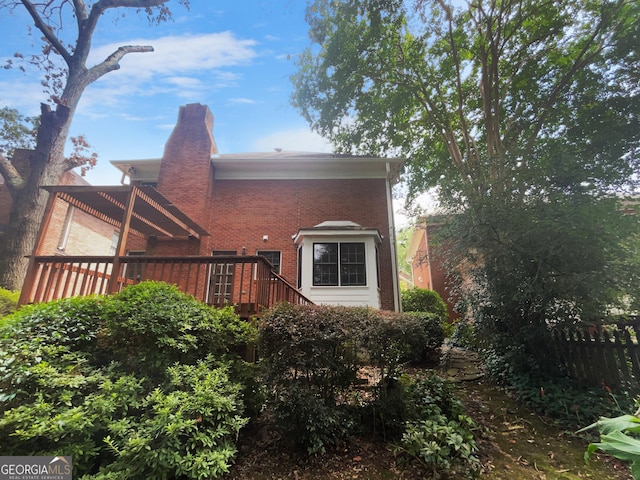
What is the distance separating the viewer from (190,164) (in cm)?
1093

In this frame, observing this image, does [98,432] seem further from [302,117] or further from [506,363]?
[302,117]

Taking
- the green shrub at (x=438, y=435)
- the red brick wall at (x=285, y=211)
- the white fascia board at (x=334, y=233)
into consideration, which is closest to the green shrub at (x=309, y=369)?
the green shrub at (x=438, y=435)

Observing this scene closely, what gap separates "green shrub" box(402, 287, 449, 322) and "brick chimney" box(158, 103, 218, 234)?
8.76 metres

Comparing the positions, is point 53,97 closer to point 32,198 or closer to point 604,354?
point 32,198

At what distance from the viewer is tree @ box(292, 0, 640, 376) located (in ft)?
15.0

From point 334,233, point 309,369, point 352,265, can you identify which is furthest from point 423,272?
point 309,369

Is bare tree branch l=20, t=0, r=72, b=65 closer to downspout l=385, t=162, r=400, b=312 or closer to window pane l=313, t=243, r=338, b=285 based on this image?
window pane l=313, t=243, r=338, b=285

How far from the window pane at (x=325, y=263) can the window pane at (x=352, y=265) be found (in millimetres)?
245

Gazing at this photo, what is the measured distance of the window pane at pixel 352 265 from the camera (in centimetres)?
960

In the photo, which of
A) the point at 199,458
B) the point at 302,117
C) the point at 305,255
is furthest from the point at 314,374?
the point at 302,117

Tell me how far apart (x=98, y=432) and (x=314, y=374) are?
2247mm

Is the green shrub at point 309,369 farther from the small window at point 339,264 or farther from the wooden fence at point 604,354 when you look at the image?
the small window at point 339,264

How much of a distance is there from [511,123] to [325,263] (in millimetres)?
7218

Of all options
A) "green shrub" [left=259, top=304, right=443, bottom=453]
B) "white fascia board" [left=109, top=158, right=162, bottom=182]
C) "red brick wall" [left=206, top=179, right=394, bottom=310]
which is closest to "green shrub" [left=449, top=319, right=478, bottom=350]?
"red brick wall" [left=206, top=179, right=394, bottom=310]
